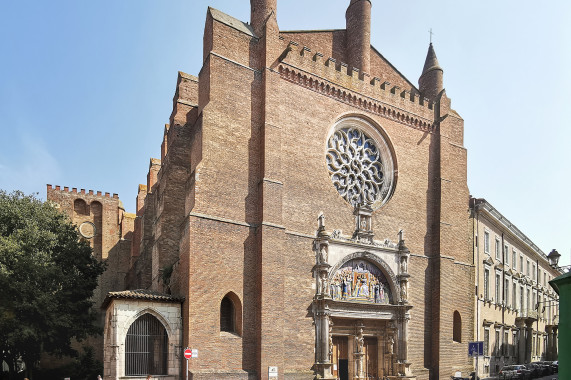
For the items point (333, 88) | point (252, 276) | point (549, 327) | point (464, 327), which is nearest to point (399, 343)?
point (464, 327)

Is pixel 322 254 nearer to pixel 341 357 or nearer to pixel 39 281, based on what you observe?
pixel 341 357

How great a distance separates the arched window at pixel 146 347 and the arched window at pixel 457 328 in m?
14.7

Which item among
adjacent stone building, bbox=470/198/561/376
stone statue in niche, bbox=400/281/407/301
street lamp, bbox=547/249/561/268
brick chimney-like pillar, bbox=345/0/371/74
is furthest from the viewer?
adjacent stone building, bbox=470/198/561/376

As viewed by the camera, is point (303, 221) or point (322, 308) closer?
point (322, 308)

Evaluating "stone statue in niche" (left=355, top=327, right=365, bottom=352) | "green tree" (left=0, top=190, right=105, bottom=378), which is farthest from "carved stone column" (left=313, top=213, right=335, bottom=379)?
"green tree" (left=0, top=190, right=105, bottom=378)

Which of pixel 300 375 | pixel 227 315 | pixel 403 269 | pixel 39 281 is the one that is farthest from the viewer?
pixel 39 281

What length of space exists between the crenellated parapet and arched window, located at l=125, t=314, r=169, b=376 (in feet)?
36.0

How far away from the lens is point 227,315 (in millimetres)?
18891

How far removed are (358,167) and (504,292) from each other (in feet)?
54.6

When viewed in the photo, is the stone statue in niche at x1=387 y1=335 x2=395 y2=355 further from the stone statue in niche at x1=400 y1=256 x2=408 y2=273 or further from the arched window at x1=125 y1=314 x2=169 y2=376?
the arched window at x1=125 y1=314 x2=169 y2=376

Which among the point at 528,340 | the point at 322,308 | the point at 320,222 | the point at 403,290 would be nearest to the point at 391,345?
the point at 403,290

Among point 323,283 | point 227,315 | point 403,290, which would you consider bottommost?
point 227,315

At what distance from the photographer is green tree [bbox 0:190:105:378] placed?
78.3 feet

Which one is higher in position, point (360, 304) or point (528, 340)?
point (360, 304)
